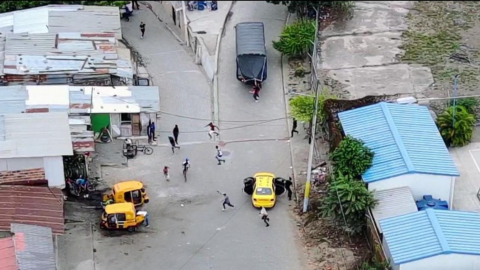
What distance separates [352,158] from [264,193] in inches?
184

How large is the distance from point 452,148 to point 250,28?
16284 millimetres

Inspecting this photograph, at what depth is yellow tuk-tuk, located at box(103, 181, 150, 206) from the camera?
46.5 metres

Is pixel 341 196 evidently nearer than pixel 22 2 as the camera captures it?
Yes

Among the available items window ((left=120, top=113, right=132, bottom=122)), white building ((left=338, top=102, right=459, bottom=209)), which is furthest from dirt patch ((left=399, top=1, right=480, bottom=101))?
window ((left=120, top=113, right=132, bottom=122))

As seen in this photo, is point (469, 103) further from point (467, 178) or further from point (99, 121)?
point (99, 121)

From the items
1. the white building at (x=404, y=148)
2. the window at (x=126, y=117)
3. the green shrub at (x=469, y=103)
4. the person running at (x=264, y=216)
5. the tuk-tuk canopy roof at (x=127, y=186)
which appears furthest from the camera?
the window at (x=126, y=117)

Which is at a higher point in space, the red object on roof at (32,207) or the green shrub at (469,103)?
the green shrub at (469,103)

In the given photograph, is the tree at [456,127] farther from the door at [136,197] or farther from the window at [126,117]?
the window at [126,117]

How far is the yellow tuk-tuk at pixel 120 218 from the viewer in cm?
4488

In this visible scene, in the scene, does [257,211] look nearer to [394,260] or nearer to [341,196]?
[341,196]

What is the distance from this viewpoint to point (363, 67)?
5788cm

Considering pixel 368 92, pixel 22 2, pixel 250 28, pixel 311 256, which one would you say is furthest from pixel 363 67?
pixel 22 2

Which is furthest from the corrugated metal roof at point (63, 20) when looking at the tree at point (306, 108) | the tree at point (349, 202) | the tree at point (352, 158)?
the tree at point (349, 202)

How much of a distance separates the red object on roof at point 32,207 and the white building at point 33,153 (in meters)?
0.69
